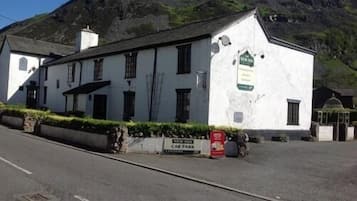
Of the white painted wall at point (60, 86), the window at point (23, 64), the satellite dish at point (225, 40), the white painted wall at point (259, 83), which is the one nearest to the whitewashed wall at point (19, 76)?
the window at point (23, 64)

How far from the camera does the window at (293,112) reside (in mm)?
32500

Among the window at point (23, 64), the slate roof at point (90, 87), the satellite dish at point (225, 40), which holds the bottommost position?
the slate roof at point (90, 87)

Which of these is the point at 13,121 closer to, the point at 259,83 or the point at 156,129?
the point at 156,129

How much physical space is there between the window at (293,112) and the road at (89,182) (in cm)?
1877

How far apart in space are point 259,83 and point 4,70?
33.6m

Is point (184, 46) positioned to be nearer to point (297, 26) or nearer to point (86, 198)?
point (86, 198)

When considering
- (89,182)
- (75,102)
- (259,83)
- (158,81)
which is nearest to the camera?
(89,182)

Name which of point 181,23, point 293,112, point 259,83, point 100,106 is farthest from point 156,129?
point 181,23

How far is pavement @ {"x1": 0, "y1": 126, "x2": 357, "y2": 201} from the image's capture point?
414 inches

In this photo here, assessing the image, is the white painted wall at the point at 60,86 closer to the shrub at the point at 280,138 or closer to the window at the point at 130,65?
the window at the point at 130,65

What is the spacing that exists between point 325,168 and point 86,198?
37.1ft

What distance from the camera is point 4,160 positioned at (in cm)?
1494

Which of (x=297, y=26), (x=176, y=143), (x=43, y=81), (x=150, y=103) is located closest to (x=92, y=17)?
A: (x=297, y=26)

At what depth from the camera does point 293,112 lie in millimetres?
32844
